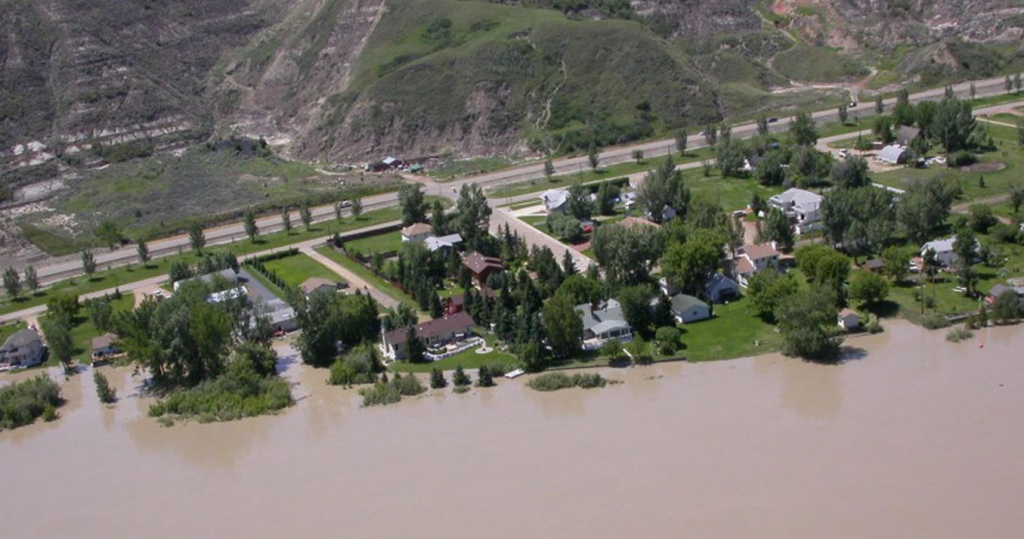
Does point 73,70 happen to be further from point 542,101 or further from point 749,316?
point 749,316

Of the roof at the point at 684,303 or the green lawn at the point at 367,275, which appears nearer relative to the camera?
the roof at the point at 684,303

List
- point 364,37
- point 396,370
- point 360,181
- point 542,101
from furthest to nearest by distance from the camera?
point 364,37, point 542,101, point 360,181, point 396,370

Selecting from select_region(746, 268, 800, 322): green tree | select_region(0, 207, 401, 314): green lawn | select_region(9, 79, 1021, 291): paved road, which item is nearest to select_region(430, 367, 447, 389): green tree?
select_region(746, 268, 800, 322): green tree

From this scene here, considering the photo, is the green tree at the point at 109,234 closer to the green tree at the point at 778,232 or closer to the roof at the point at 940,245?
the green tree at the point at 778,232

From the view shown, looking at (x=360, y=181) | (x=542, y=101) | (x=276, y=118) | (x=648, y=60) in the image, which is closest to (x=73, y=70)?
(x=276, y=118)

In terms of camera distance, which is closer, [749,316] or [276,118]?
[749,316]

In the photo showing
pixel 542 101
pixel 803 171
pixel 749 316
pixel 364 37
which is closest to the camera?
pixel 749 316

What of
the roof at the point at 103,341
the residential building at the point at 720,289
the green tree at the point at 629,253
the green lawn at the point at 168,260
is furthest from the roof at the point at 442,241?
the roof at the point at 103,341
